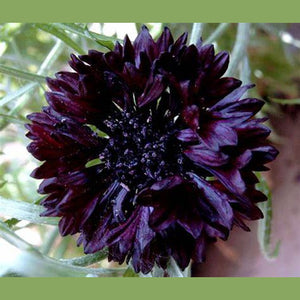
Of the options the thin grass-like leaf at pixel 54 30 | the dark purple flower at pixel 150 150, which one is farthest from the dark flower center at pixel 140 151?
the thin grass-like leaf at pixel 54 30

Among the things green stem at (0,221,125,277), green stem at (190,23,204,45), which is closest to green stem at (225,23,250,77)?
green stem at (190,23,204,45)

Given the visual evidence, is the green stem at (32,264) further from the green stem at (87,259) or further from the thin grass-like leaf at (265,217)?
the thin grass-like leaf at (265,217)

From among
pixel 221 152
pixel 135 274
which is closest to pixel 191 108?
pixel 221 152

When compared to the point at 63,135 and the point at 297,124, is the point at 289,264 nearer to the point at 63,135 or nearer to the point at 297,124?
the point at 297,124

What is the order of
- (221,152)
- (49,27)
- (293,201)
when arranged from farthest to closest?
(293,201) → (49,27) → (221,152)

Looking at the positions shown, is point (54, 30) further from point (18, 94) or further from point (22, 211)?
point (22, 211)

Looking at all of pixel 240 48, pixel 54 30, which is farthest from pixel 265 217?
pixel 54 30

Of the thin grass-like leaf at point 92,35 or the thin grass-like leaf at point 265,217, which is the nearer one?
the thin grass-like leaf at point 92,35

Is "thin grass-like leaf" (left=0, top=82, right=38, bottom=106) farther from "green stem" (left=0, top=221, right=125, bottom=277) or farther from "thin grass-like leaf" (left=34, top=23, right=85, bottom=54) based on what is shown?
"green stem" (left=0, top=221, right=125, bottom=277)
